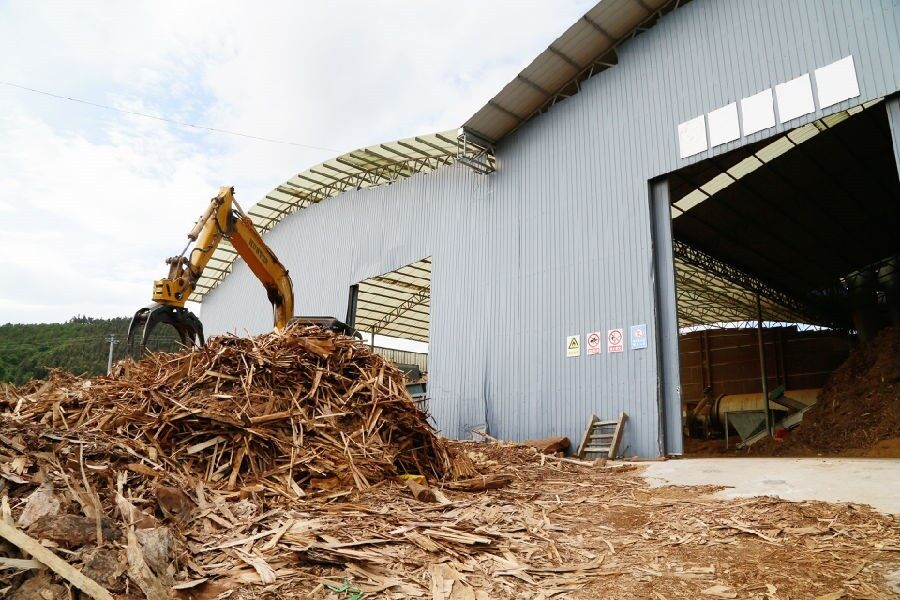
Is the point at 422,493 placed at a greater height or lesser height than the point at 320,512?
greater

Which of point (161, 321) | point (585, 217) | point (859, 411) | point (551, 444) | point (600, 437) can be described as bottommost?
point (551, 444)

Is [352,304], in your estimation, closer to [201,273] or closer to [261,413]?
[201,273]

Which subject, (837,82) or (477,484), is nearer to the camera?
(477,484)

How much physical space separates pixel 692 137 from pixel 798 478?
704cm

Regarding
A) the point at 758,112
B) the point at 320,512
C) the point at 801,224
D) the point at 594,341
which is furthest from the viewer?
the point at 801,224

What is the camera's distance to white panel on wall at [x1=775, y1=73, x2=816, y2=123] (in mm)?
10164

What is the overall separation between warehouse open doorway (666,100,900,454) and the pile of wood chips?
635cm

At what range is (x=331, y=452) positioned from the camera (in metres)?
6.59

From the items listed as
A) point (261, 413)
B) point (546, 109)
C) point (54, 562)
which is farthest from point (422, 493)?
point (546, 109)

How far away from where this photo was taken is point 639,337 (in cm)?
1187

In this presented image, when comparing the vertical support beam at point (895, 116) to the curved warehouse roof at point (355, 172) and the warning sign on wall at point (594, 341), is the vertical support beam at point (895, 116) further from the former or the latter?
the curved warehouse roof at point (355, 172)

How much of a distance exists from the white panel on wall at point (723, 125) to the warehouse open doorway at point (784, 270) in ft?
1.27

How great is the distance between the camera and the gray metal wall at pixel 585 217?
10.7 meters

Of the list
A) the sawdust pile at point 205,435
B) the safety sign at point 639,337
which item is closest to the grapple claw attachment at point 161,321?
the sawdust pile at point 205,435
